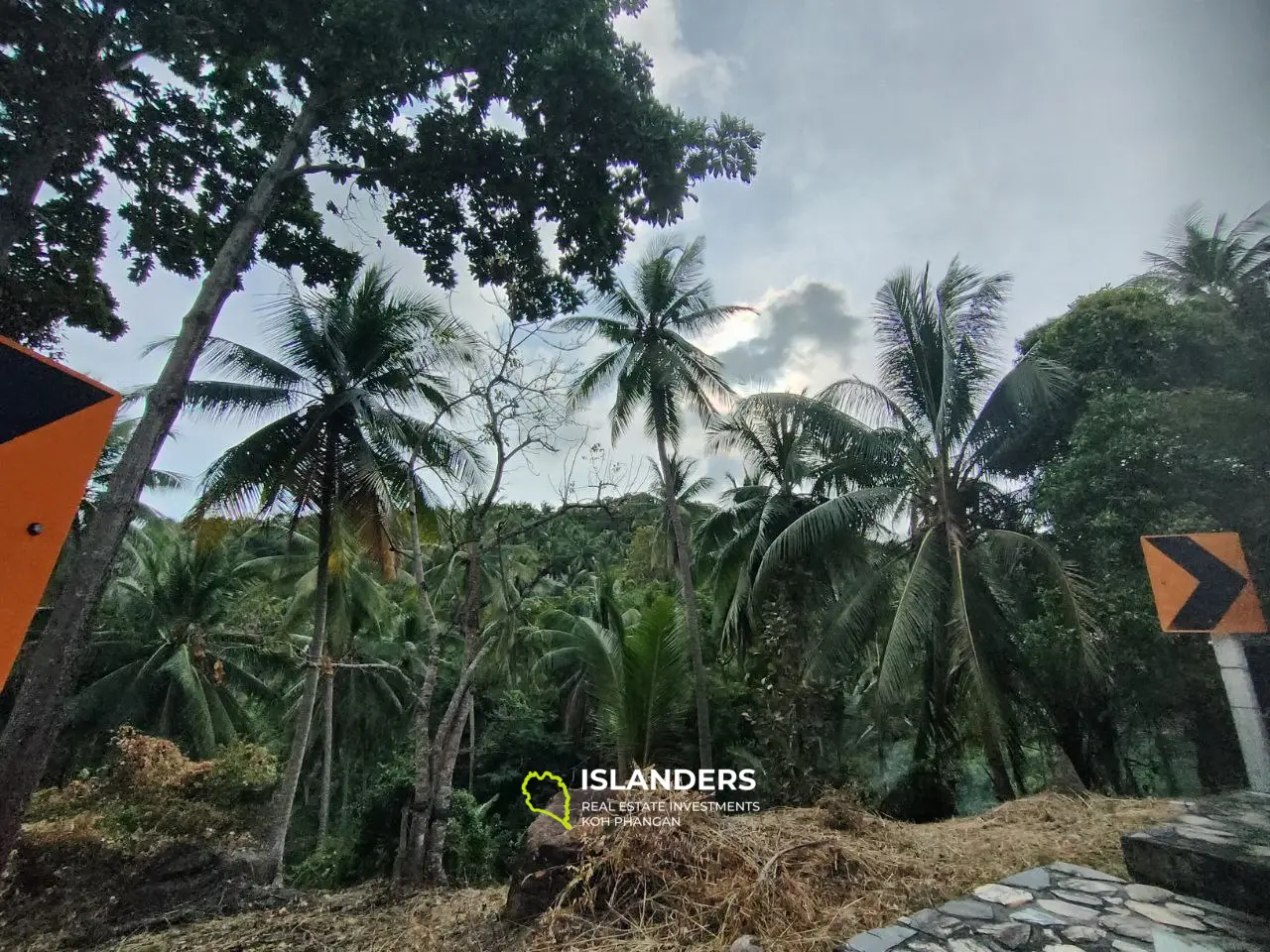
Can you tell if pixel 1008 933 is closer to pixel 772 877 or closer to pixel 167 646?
pixel 772 877

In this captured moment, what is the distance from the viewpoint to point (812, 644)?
9656 mm

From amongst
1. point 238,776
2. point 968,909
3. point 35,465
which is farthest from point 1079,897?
point 238,776

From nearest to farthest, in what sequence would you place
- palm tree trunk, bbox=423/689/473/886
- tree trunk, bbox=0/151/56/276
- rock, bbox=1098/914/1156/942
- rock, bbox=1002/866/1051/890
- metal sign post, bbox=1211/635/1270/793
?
1. rock, bbox=1098/914/1156/942
2. metal sign post, bbox=1211/635/1270/793
3. rock, bbox=1002/866/1051/890
4. tree trunk, bbox=0/151/56/276
5. palm tree trunk, bbox=423/689/473/886

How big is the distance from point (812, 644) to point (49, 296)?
9.86m

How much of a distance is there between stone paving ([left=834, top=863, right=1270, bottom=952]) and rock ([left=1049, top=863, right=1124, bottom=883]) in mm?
26

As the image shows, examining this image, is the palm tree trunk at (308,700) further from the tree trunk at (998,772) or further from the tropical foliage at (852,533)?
the tree trunk at (998,772)

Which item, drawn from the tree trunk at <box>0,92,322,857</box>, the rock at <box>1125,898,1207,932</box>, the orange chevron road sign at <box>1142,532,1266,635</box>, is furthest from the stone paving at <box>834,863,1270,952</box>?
the tree trunk at <box>0,92,322,857</box>

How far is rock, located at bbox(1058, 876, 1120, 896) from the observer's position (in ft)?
9.78

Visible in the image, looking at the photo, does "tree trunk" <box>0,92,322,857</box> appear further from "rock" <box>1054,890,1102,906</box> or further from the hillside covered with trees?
"rock" <box>1054,890,1102,906</box>

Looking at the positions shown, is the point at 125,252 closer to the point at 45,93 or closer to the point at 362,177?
the point at 45,93

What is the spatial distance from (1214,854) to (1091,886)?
623 mm

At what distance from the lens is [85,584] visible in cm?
360

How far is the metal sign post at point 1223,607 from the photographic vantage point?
2652 millimetres

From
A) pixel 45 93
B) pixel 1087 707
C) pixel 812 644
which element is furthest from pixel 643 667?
pixel 45 93
